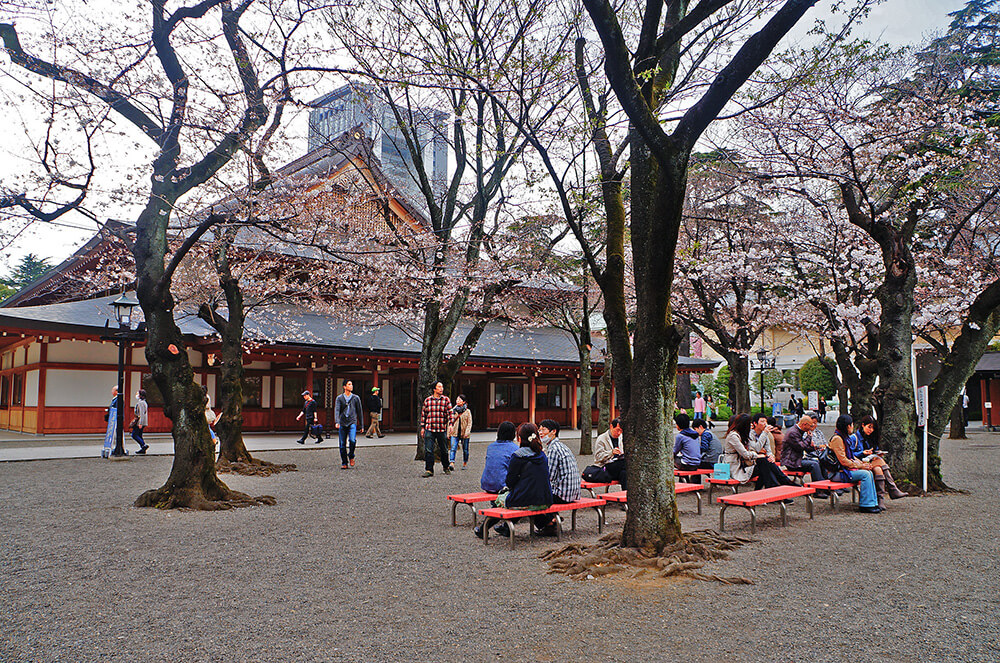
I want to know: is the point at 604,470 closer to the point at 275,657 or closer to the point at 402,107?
the point at 275,657

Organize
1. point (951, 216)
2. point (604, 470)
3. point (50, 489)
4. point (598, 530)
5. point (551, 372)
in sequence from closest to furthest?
point (598, 530), point (604, 470), point (50, 489), point (951, 216), point (551, 372)

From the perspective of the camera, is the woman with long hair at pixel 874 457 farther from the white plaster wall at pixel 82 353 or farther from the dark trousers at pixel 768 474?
the white plaster wall at pixel 82 353

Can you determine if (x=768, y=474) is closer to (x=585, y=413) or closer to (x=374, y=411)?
(x=585, y=413)

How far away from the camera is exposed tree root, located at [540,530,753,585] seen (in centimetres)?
545

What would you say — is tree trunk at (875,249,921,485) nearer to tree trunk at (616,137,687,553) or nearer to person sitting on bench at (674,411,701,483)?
person sitting on bench at (674,411,701,483)

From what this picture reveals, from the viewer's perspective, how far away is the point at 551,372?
1042 inches

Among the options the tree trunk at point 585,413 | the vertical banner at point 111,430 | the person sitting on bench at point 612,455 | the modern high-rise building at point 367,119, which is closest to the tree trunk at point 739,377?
the tree trunk at point 585,413

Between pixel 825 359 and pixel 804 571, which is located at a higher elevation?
pixel 825 359

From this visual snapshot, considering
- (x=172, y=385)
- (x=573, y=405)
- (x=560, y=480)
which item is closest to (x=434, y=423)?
(x=172, y=385)

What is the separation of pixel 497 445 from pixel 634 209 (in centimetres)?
308

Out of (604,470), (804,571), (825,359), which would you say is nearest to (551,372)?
(825,359)

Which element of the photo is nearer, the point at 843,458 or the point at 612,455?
the point at 843,458

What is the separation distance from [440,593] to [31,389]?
2046cm

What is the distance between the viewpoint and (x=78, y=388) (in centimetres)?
1966
